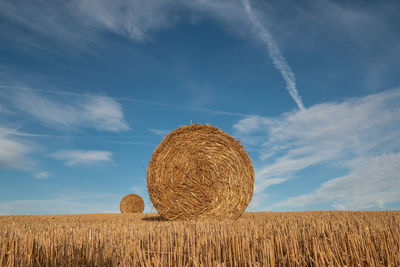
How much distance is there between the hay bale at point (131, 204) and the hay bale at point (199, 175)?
10058 millimetres

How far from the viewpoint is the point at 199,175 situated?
6.89m

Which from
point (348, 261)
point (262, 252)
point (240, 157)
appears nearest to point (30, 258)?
point (262, 252)

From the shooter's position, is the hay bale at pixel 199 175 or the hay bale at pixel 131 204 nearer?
the hay bale at pixel 199 175

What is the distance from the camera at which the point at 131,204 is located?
1653 cm

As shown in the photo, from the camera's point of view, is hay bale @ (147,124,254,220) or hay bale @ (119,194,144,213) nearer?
hay bale @ (147,124,254,220)

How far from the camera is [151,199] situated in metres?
7.07

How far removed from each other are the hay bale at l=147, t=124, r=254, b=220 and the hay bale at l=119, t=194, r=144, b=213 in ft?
33.0

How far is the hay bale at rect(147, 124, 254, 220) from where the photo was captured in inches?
267

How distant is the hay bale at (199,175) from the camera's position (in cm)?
678

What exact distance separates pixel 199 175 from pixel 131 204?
1074 cm

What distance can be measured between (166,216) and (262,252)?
4.74m

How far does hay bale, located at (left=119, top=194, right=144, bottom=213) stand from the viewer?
16.4 meters

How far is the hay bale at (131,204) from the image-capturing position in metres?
16.4

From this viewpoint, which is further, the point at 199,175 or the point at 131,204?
the point at 131,204
